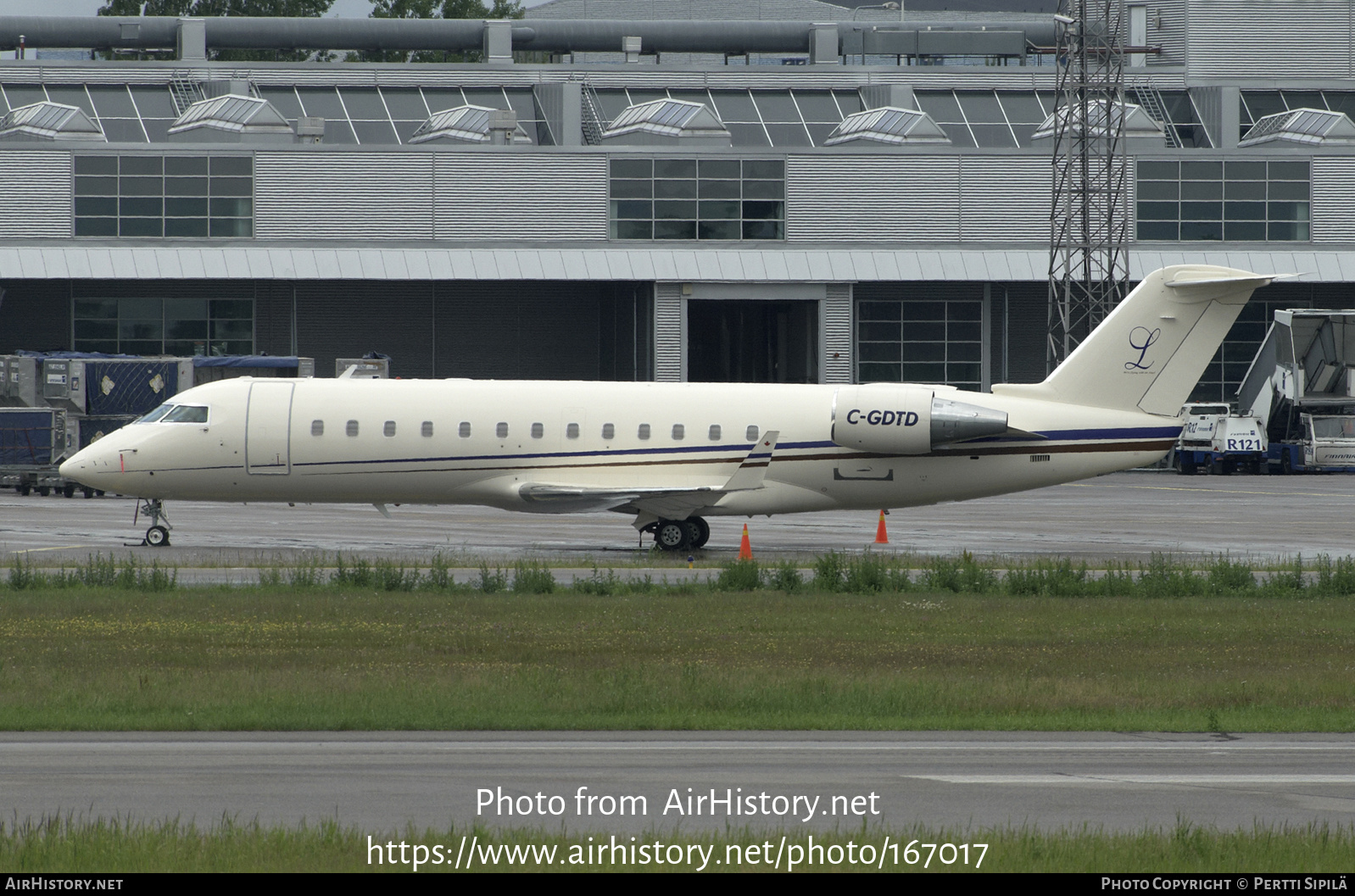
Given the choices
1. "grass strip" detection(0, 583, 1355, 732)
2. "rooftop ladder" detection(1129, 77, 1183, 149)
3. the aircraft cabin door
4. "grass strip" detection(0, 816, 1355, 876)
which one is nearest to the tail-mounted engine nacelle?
"grass strip" detection(0, 583, 1355, 732)

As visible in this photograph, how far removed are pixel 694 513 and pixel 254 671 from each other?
15194 millimetres

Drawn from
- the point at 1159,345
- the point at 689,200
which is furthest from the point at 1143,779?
the point at 689,200

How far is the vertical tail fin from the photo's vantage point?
101 feet

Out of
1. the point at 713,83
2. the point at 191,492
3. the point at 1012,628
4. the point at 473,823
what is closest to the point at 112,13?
the point at 713,83

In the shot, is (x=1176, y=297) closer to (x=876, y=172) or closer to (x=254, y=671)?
(x=254, y=671)

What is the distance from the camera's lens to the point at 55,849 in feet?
28.7

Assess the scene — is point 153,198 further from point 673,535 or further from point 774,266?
point 673,535

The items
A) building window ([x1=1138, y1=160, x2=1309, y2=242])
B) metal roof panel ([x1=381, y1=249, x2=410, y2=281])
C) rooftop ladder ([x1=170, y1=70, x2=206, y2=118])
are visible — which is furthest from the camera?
rooftop ladder ([x1=170, y1=70, x2=206, y2=118])

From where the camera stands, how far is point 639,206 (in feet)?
219

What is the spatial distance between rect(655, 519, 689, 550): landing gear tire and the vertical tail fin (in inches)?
299

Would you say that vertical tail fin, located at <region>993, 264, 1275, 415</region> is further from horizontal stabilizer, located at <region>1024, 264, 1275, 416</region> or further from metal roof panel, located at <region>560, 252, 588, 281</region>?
metal roof panel, located at <region>560, 252, 588, 281</region>

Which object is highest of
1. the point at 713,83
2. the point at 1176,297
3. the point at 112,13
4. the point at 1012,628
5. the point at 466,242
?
the point at 112,13

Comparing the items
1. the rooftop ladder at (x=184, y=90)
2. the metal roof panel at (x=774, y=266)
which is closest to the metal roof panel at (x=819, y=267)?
the metal roof panel at (x=774, y=266)

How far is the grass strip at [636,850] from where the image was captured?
860cm
